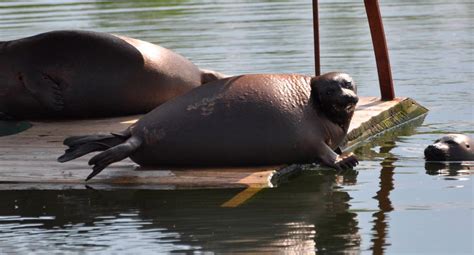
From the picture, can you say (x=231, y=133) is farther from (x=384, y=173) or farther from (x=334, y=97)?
(x=384, y=173)

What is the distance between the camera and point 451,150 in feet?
34.0

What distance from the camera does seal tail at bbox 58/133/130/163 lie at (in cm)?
944

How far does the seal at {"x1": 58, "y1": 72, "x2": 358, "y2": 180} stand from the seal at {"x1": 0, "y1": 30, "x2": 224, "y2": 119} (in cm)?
186

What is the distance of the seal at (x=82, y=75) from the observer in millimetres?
11703

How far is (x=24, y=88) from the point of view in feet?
38.6

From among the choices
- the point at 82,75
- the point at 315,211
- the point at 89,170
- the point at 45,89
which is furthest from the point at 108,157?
the point at 82,75

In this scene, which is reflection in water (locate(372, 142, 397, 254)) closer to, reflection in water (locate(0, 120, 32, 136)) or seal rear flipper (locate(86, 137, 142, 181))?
seal rear flipper (locate(86, 137, 142, 181))

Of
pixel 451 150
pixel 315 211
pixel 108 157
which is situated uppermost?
pixel 108 157

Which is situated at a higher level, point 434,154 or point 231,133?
point 231,133

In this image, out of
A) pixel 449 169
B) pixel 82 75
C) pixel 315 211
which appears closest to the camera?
pixel 315 211

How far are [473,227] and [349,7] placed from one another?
17.0m

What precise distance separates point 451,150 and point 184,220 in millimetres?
2589

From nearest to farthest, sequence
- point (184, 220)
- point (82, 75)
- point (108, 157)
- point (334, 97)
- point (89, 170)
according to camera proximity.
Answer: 1. point (184, 220)
2. point (108, 157)
3. point (89, 170)
4. point (334, 97)
5. point (82, 75)

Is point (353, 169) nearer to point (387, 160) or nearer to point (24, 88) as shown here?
point (387, 160)
